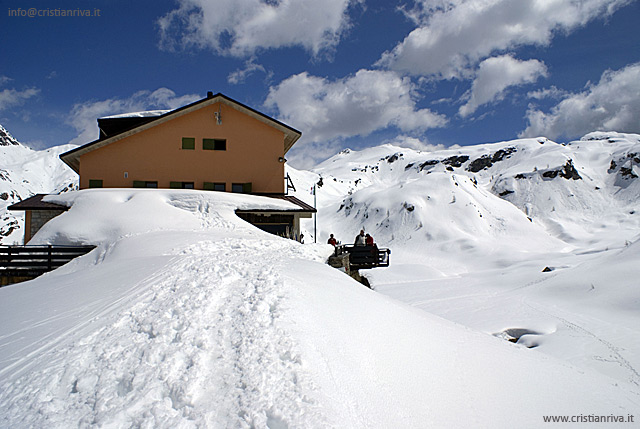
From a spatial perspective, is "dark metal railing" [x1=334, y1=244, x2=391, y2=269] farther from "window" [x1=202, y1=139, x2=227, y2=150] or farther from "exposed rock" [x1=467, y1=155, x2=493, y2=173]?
"exposed rock" [x1=467, y1=155, x2=493, y2=173]

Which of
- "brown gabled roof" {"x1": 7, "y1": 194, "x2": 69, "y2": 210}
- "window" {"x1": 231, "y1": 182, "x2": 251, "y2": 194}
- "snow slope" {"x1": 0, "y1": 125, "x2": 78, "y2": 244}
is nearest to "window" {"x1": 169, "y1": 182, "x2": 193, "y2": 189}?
"window" {"x1": 231, "y1": 182, "x2": 251, "y2": 194}

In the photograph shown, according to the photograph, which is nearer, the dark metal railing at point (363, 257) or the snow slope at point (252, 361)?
the snow slope at point (252, 361)

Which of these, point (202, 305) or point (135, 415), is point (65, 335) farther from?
point (135, 415)

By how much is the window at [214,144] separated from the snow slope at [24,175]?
12270 cm

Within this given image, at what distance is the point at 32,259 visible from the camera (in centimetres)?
1209

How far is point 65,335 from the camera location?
4539 millimetres

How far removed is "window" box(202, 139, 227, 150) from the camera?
21.1 m

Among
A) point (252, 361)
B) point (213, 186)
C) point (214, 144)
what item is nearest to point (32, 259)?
point (213, 186)

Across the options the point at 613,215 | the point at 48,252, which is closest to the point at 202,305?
the point at 48,252

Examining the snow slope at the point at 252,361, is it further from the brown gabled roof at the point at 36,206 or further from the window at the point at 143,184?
the window at the point at 143,184

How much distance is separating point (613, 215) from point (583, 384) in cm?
8092

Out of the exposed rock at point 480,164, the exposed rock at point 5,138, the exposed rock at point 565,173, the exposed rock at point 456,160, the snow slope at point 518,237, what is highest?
the exposed rock at point 5,138

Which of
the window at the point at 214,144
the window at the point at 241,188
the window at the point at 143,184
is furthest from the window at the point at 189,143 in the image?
the window at the point at 241,188

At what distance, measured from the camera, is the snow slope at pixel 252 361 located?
10.7 ft
